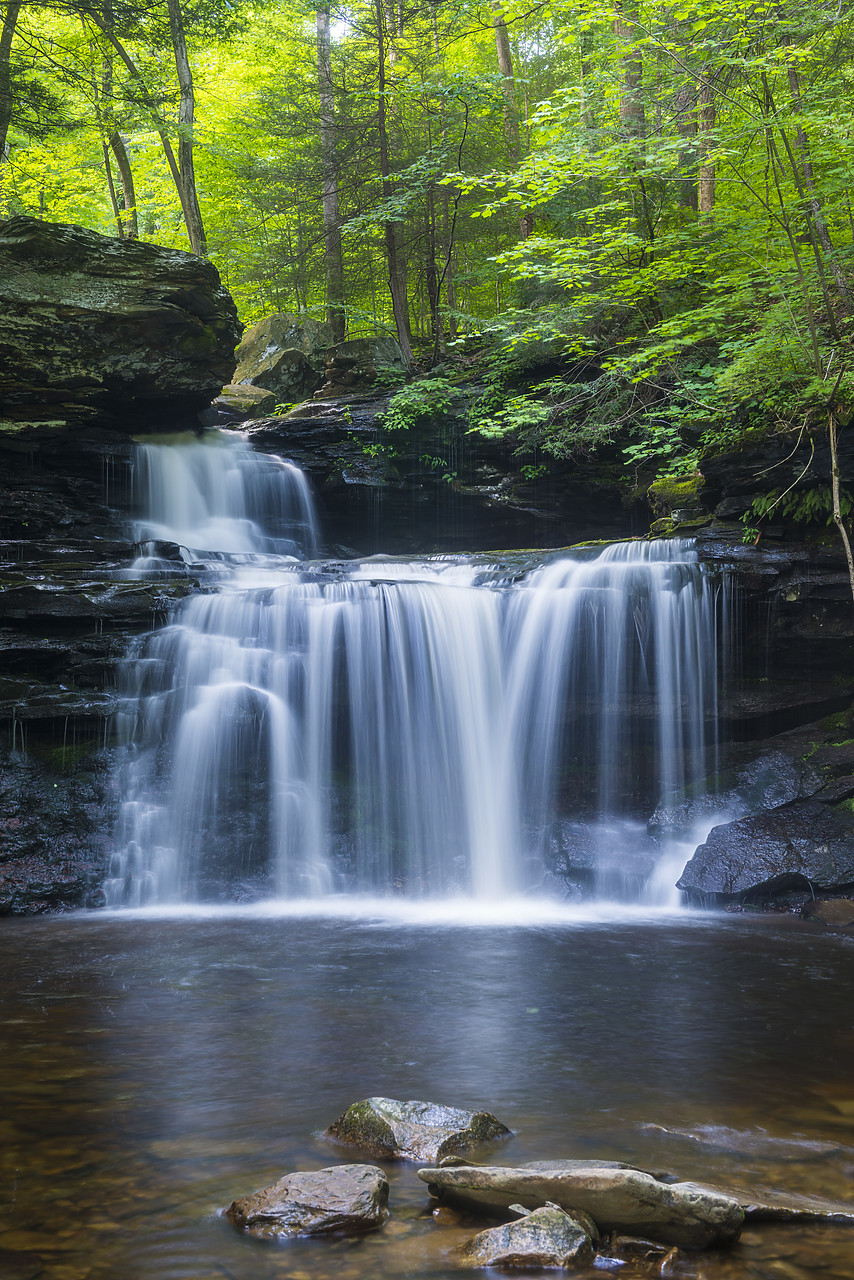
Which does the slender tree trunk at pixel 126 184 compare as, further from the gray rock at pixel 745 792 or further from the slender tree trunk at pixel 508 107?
the gray rock at pixel 745 792

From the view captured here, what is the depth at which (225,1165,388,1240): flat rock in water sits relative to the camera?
2.63 meters

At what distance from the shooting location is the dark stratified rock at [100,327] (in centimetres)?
1194

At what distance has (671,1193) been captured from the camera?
2.52 m

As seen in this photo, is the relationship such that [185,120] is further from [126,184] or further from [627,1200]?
[627,1200]

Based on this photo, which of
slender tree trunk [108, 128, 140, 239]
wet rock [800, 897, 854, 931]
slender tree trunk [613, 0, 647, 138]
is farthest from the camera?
slender tree trunk [108, 128, 140, 239]

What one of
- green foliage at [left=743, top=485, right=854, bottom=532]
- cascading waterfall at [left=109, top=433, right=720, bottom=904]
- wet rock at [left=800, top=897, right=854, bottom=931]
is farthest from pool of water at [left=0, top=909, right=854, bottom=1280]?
green foliage at [left=743, top=485, right=854, bottom=532]

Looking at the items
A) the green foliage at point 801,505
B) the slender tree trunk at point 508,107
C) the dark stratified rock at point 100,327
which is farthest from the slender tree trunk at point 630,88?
the dark stratified rock at point 100,327

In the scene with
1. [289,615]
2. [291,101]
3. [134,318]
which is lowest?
[289,615]

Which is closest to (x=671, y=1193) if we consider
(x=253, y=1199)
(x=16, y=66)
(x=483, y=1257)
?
(x=483, y=1257)

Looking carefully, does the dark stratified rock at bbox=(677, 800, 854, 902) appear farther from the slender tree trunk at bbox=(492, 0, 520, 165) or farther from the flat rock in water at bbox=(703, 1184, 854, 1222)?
the slender tree trunk at bbox=(492, 0, 520, 165)

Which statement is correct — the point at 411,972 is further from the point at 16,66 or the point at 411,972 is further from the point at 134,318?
the point at 16,66

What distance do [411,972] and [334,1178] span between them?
2.99 meters

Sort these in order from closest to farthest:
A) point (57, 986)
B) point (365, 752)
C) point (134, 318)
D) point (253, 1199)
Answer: point (253, 1199), point (57, 986), point (365, 752), point (134, 318)

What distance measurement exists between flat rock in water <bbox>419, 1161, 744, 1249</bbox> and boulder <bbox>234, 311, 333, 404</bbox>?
16542mm
